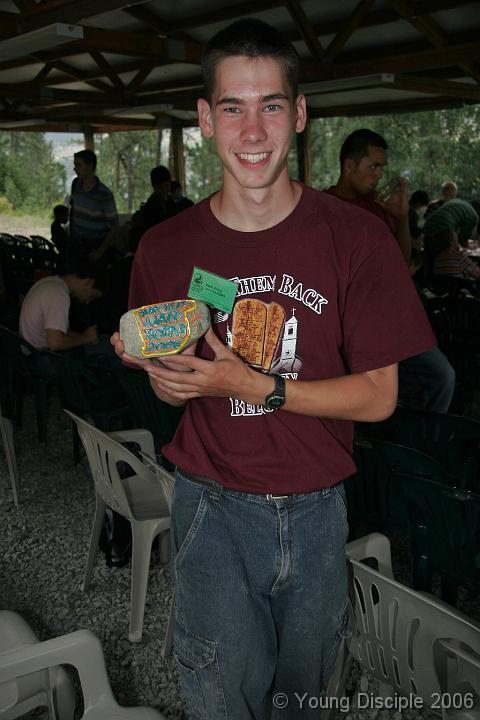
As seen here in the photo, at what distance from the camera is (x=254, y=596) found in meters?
1.10

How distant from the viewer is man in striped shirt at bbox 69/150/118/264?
5801 mm

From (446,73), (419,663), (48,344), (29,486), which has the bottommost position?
(29,486)

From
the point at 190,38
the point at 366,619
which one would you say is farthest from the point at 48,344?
the point at 190,38

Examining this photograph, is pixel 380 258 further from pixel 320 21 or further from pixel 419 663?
pixel 320 21

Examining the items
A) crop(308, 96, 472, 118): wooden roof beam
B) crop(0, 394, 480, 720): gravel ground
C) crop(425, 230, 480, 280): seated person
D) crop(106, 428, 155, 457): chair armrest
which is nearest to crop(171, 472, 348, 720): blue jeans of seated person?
crop(0, 394, 480, 720): gravel ground

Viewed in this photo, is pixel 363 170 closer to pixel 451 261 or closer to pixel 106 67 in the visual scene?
pixel 451 261

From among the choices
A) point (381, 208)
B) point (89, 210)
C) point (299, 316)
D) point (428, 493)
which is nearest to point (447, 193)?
point (89, 210)

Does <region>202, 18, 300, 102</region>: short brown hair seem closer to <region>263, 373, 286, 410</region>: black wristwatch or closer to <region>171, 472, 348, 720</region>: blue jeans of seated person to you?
<region>263, 373, 286, 410</region>: black wristwatch

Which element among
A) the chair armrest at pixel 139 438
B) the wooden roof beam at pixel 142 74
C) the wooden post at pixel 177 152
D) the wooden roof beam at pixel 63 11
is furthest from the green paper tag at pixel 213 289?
the wooden post at pixel 177 152

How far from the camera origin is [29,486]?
135 inches

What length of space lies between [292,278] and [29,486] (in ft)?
8.96

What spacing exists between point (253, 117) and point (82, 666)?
1.02 m

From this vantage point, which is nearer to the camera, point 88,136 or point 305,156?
point 305,156

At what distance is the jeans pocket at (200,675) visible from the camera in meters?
1.08
